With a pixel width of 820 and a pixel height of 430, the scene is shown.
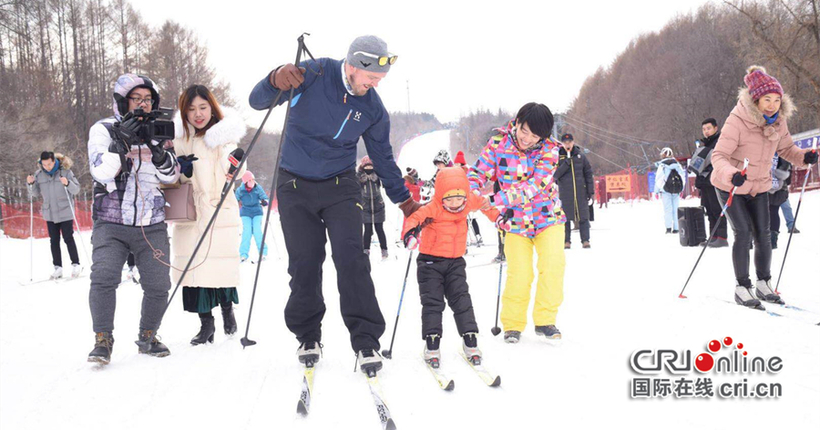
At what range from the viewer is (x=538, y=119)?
3.69m

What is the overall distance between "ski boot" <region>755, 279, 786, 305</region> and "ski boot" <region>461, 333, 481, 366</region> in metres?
2.92

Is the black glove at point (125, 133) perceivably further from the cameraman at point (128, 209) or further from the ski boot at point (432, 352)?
the ski boot at point (432, 352)

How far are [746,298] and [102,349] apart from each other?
494 centimetres

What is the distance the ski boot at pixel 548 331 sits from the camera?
12.0 feet

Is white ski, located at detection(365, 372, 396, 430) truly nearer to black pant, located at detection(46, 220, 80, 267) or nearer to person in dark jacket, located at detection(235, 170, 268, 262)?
person in dark jacket, located at detection(235, 170, 268, 262)

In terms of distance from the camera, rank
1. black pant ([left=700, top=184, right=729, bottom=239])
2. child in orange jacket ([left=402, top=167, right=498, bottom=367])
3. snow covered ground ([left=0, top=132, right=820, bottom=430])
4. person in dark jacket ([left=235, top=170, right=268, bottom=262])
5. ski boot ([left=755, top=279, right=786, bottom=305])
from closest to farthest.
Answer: snow covered ground ([left=0, top=132, right=820, bottom=430]) < child in orange jacket ([left=402, top=167, right=498, bottom=367]) < ski boot ([left=755, top=279, right=786, bottom=305]) < black pant ([left=700, top=184, right=729, bottom=239]) < person in dark jacket ([left=235, top=170, right=268, bottom=262])

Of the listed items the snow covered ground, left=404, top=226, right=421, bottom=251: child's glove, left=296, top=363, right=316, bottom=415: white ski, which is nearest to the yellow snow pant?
the snow covered ground

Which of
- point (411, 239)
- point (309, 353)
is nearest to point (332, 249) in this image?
point (411, 239)

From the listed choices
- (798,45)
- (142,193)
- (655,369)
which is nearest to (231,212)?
(142,193)

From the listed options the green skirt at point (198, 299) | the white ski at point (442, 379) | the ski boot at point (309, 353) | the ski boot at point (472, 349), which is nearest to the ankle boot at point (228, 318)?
the green skirt at point (198, 299)

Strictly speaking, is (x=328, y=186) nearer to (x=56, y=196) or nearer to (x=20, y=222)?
(x=56, y=196)

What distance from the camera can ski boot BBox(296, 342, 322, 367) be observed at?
10.6 ft

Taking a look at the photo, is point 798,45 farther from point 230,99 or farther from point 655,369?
point 230,99

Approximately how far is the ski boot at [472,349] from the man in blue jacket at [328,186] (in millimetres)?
556
